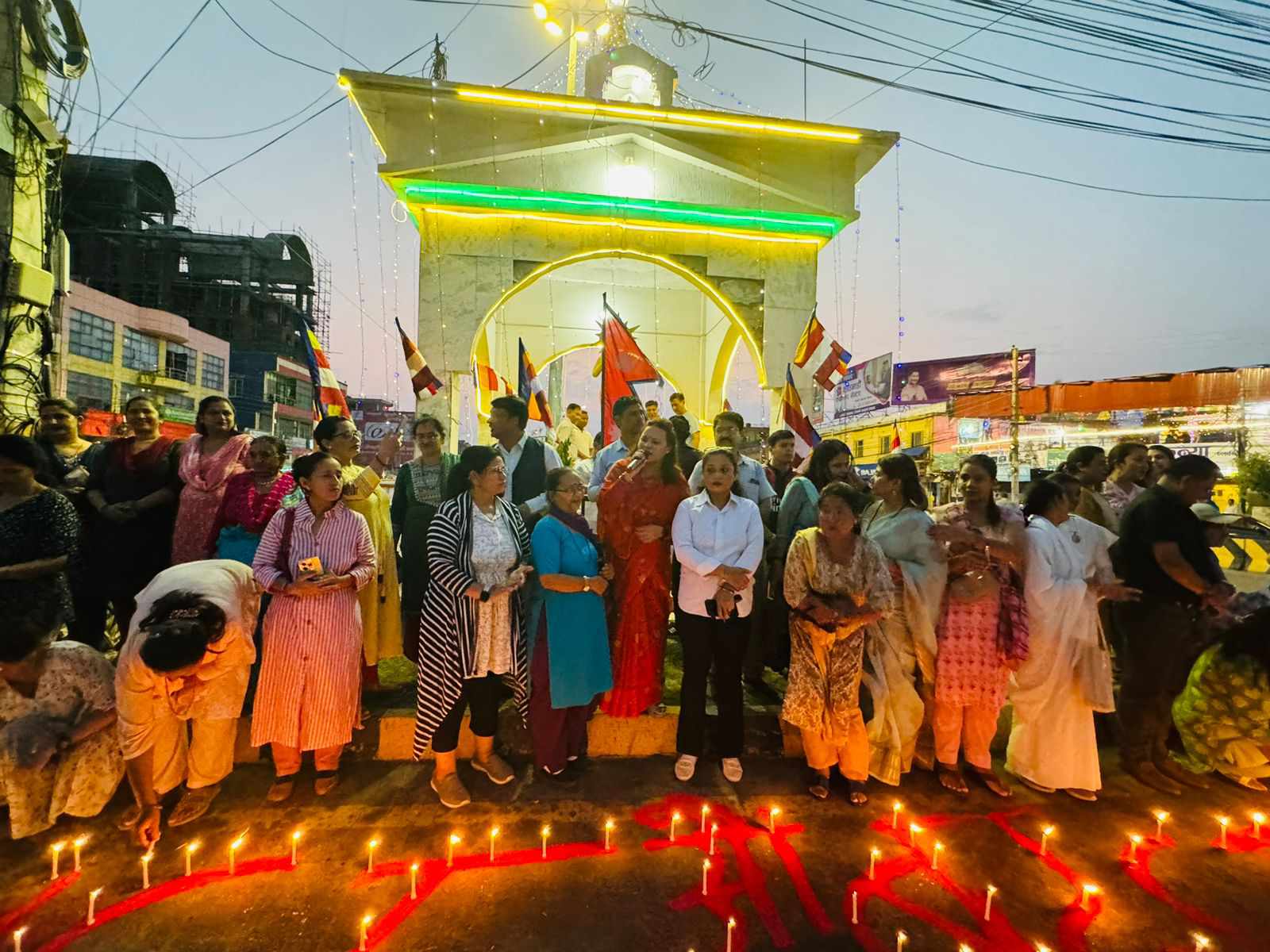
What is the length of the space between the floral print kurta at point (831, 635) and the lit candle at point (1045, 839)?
101 cm

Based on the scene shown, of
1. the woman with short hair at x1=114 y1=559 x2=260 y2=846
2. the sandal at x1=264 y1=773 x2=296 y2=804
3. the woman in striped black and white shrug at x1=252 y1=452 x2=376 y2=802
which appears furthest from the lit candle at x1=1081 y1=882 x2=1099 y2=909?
the woman with short hair at x1=114 y1=559 x2=260 y2=846

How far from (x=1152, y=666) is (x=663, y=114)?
887 centimetres

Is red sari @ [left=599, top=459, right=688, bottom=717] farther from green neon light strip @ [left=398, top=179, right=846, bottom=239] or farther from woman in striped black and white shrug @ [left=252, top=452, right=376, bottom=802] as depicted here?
green neon light strip @ [left=398, top=179, right=846, bottom=239]

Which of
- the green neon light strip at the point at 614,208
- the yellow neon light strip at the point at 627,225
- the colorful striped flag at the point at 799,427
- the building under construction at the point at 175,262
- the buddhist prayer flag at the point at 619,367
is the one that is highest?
the building under construction at the point at 175,262

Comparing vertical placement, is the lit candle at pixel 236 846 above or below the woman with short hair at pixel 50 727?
below

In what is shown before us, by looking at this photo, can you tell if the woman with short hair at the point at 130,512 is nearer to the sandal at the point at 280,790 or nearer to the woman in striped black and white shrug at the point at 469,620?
the sandal at the point at 280,790

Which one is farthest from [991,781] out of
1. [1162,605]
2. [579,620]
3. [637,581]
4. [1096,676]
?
[579,620]

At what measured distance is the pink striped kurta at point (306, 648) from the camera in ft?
10.3

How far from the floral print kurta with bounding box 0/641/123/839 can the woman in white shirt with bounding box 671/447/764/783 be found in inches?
122

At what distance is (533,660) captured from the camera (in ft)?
11.0

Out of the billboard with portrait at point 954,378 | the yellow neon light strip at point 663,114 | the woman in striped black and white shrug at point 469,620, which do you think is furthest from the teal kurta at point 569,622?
the billboard with portrait at point 954,378

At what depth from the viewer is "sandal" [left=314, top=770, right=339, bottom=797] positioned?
3.26 metres

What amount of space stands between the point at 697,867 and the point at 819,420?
838cm

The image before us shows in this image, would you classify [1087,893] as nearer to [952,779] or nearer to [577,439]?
[952,779]
